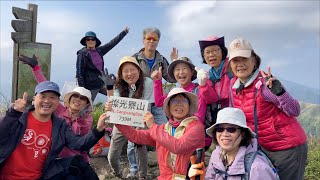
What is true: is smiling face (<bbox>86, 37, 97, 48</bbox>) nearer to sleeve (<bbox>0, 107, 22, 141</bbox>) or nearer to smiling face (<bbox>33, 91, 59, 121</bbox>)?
smiling face (<bbox>33, 91, 59, 121</bbox>)

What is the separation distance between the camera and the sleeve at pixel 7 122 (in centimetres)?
380

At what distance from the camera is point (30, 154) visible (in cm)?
395

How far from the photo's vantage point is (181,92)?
383cm

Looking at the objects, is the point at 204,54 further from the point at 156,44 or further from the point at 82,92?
the point at 82,92

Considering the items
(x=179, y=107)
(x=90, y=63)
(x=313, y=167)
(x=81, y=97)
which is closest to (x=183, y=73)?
(x=179, y=107)

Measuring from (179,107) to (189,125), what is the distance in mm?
233

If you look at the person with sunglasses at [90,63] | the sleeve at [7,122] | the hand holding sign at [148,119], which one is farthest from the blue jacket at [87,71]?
the hand holding sign at [148,119]

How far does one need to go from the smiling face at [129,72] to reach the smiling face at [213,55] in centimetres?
109

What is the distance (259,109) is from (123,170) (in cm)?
349

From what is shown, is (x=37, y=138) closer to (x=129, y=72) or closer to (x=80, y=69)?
(x=129, y=72)

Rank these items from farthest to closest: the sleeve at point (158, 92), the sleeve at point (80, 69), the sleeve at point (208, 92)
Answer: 1. the sleeve at point (80, 69)
2. the sleeve at point (158, 92)
3. the sleeve at point (208, 92)

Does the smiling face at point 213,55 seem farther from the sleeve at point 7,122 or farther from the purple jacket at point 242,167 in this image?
the sleeve at point 7,122

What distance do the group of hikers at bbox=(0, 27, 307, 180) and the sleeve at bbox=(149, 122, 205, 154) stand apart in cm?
1

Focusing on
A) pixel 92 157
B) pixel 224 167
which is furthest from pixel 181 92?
pixel 92 157
